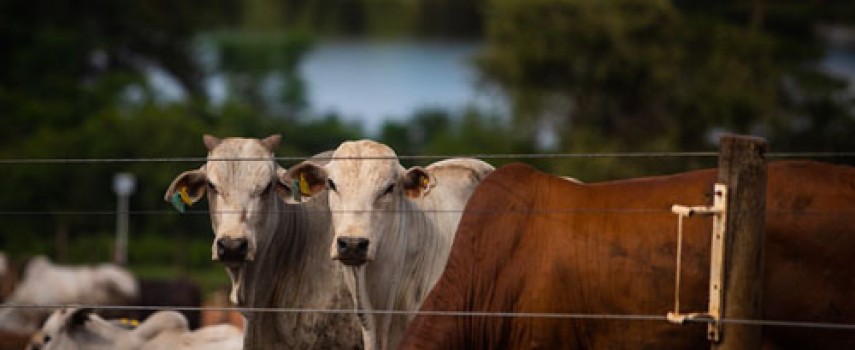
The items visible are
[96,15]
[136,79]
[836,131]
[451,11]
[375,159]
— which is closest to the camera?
[375,159]

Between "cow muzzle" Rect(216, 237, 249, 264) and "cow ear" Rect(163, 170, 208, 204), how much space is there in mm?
549

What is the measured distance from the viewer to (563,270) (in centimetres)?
917

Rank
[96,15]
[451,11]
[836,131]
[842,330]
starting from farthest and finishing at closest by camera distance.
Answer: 1. [451,11]
2. [96,15]
3. [836,131]
4. [842,330]

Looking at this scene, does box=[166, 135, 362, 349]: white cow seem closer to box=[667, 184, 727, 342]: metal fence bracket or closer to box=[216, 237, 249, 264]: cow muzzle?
box=[216, 237, 249, 264]: cow muzzle

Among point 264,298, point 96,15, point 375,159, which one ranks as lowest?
point 264,298

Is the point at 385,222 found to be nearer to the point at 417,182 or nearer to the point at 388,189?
the point at 388,189

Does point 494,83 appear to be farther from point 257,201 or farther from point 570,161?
point 257,201

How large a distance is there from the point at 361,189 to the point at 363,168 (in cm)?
14

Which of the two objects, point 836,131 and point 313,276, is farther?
point 836,131

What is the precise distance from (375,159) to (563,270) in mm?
1605

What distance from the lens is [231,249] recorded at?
1012 centimetres

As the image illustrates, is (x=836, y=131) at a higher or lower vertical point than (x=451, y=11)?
lower

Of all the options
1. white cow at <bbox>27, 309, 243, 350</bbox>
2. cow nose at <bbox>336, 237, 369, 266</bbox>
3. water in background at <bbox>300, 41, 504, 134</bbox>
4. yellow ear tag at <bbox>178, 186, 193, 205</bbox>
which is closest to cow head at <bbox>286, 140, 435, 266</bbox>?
cow nose at <bbox>336, 237, 369, 266</bbox>

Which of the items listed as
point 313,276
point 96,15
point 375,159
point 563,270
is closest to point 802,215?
point 563,270
